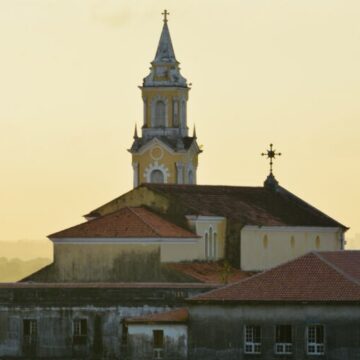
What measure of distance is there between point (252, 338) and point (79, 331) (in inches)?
480

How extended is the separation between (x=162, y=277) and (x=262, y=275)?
18.2 meters

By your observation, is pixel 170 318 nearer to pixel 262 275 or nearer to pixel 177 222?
pixel 262 275

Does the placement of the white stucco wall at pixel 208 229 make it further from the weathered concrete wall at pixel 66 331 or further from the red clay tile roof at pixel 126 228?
the weathered concrete wall at pixel 66 331

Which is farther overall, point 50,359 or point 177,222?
point 177,222

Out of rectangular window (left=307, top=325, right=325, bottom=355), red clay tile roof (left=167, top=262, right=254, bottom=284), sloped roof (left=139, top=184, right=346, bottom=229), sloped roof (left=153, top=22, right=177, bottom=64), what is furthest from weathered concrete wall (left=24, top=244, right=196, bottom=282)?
sloped roof (left=153, top=22, right=177, bottom=64)

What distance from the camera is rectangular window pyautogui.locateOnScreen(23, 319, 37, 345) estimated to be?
114 meters

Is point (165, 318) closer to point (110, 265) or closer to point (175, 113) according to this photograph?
point (110, 265)

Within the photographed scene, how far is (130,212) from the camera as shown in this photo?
5007 inches

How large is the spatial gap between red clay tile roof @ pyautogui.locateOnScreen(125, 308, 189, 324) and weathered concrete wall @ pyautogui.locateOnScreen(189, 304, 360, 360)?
1.26 meters

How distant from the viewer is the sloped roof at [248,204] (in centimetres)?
13188

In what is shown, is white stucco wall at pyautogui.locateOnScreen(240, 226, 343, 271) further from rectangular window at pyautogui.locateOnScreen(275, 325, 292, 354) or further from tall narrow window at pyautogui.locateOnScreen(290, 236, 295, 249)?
rectangular window at pyautogui.locateOnScreen(275, 325, 292, 354)

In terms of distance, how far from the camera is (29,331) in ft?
375

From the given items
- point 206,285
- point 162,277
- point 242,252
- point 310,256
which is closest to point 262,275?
point 310,256

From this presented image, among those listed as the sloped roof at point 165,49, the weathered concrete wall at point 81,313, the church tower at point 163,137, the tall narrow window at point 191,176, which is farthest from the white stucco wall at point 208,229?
the sloped roof at point 165,49
